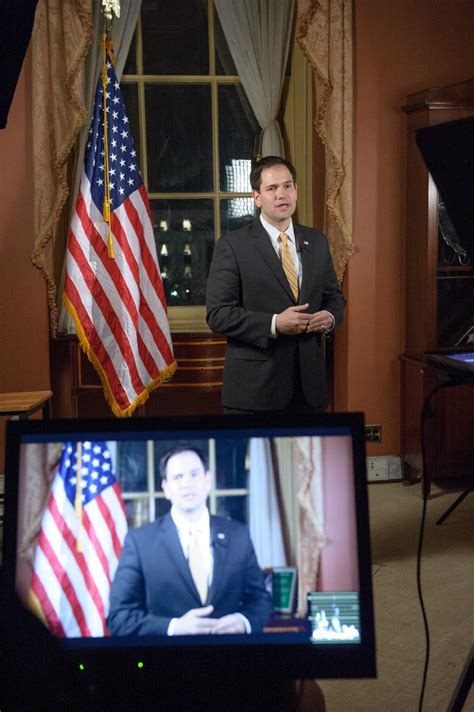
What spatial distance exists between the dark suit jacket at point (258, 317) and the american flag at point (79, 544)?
172cm

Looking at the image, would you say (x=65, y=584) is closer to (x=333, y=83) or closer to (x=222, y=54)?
(x=333, y=83)

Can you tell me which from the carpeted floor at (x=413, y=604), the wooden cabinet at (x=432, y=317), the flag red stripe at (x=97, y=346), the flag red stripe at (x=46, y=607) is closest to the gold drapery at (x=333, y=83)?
the wooden cabinet at (x=432, y=317)

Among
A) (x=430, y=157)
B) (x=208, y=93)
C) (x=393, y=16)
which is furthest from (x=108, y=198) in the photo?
(x=430, y=157)

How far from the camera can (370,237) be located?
15.3 feet

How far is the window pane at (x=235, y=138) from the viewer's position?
16.6ft

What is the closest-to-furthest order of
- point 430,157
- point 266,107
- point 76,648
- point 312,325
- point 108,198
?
point 76,648 → point 430,157 → point 312,325 → point 108,198 → point 266,107

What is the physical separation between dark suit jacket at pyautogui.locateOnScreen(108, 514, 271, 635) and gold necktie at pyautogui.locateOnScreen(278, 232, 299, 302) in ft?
6.21

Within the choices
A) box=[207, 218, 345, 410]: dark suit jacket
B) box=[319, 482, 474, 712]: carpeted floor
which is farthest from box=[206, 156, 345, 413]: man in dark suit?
box=[319, 482, 474, 712]: carpeted floor

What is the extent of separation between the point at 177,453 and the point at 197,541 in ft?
0.37

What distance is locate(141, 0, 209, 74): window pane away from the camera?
4.94m

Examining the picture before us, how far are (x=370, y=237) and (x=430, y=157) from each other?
133 inches

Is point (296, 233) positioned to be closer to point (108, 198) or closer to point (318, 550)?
point (108, 198)

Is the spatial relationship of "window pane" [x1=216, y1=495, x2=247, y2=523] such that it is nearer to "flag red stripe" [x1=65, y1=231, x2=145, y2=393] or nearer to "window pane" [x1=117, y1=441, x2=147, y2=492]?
"window pane" [x1=117, y1=441, x2=147, y2=492]

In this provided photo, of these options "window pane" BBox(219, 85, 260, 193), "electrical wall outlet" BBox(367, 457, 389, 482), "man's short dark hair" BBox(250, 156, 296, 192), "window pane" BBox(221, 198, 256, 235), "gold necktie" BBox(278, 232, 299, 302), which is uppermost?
"window pane" BBox(219, 85, 260, 193)
